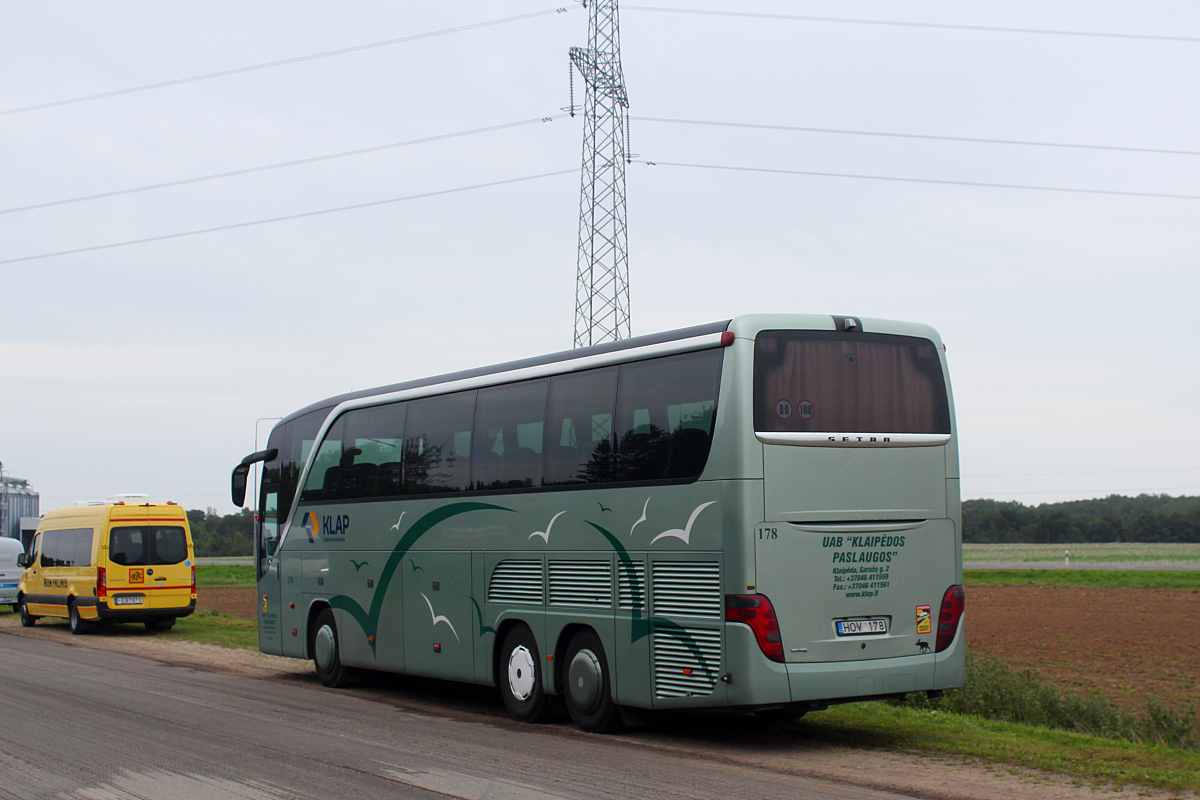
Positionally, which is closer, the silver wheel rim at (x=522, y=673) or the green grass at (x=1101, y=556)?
the silver wheel rim at (x=522, y=673)

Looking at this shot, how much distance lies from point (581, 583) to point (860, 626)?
2723mm

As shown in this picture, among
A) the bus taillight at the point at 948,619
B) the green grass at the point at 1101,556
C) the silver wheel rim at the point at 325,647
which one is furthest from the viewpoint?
the green grass at the point at 1101,556

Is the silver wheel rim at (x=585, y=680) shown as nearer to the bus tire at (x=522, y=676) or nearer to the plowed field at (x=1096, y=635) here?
the bus tire at (x=522, y=676)

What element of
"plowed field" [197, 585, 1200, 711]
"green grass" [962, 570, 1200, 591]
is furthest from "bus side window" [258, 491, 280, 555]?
"green grass" [962, 570, 1200, 591]

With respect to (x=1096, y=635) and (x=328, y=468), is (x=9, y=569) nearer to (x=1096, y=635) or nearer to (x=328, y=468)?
(x=328, y=468)

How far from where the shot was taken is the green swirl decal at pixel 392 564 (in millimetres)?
12836

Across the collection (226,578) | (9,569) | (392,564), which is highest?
(392,564)

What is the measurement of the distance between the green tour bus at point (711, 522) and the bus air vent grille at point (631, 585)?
2cm

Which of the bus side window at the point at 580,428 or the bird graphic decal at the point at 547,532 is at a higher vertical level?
the bus side window at the point at 580,428

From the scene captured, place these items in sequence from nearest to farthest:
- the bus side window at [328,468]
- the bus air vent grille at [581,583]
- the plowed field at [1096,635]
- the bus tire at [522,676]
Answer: the bus air vent grille at [581,583] < the bus tire at [522,676] < the bus side window at [328,468] < the plowed field at [1096,635]

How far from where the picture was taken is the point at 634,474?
1048 cm

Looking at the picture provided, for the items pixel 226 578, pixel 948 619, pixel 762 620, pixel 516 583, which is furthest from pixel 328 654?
pixel 226 578

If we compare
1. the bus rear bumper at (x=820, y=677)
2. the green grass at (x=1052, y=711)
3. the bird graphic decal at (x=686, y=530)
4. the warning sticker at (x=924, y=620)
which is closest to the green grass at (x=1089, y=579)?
the green grass at (x=1052, y=711)

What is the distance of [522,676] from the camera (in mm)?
11992
